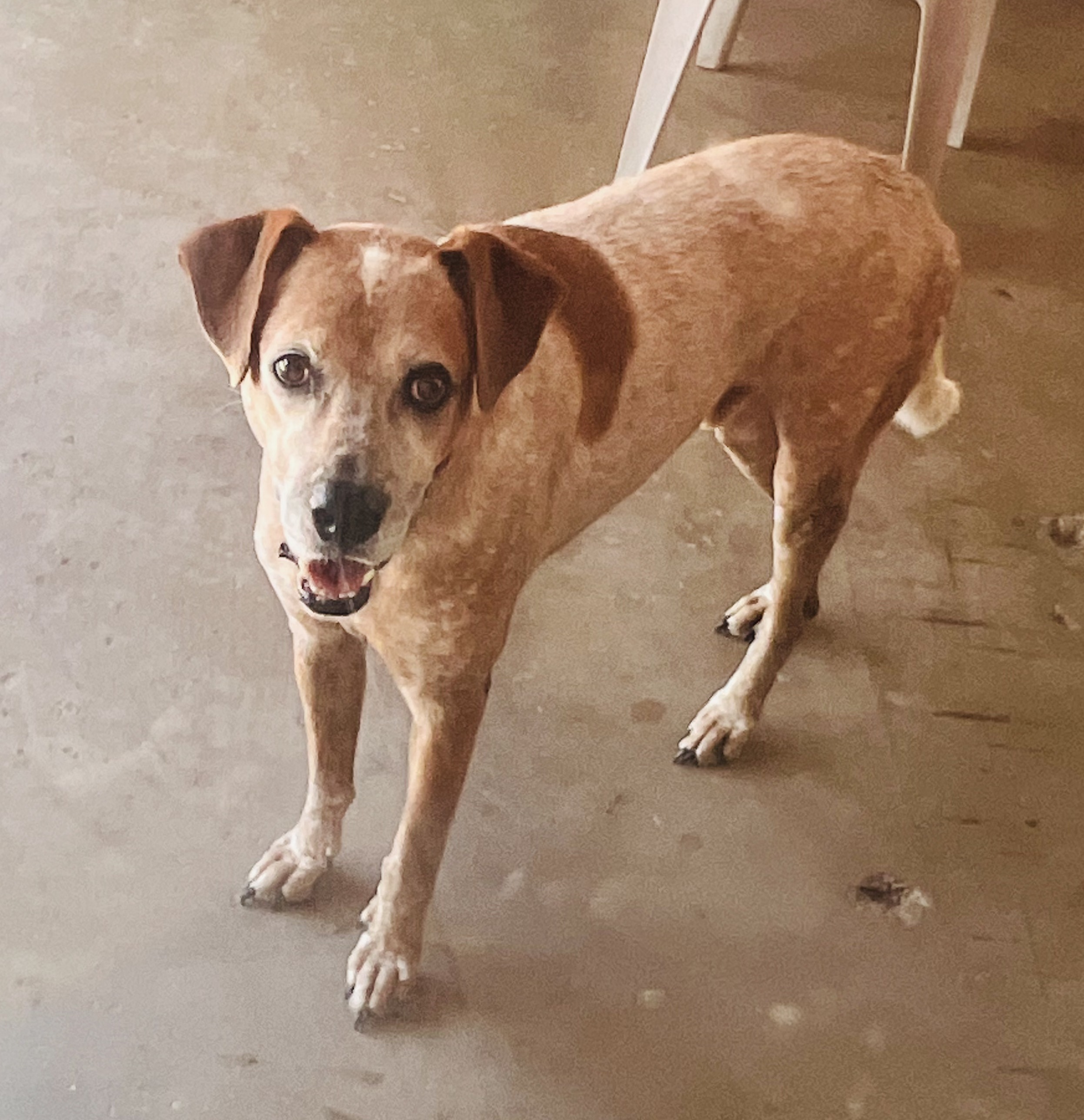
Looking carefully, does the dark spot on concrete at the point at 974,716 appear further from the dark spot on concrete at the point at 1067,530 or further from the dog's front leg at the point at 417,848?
the dog's front leg at the point at 417,848

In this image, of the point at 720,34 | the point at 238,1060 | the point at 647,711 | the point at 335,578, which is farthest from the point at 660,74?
the point at 238,1060

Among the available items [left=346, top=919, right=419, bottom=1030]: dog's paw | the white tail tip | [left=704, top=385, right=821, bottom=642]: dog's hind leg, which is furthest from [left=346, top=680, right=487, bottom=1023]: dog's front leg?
the white tail tip

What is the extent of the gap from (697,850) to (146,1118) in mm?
982

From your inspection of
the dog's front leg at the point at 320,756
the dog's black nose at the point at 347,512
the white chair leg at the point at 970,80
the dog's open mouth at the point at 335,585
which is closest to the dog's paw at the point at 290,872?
the dog's front leg at the point at 320,756

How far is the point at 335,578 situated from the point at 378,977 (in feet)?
2.42

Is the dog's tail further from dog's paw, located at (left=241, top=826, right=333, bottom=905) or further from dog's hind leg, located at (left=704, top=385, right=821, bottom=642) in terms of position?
dog's paw, located at (left=241, top=826, right=333, bottom=905)

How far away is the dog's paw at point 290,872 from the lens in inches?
79.7

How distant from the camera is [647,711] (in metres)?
2.39

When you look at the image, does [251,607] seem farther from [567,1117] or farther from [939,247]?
[939,247]

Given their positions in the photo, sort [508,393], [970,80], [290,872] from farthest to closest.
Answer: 1. [970,80]
2. [290,872]
3. [508,393]

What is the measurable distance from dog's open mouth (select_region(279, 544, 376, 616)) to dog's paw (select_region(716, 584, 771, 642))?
3.71 ft

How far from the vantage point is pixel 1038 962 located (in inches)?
84.4

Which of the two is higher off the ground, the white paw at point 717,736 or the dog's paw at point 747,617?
the dog's paw at point 747,617

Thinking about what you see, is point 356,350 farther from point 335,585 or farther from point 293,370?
point 335,585
